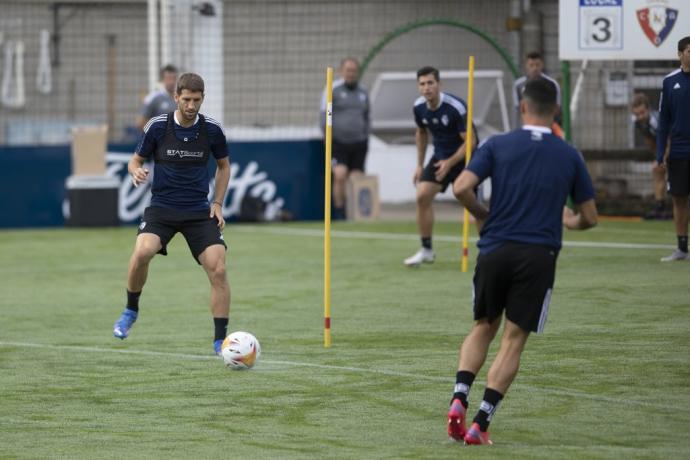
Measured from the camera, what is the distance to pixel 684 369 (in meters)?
9.50

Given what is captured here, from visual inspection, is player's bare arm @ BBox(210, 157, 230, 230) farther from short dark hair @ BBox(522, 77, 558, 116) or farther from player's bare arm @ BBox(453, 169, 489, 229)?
short dark hair @ BBox(522, 77, 558, 116)

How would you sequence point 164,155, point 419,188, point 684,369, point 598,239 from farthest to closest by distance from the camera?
point 598,239 → point 419,188 → point 164,155 → point 684,369

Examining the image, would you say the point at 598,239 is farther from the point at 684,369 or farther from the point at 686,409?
the point at 686,409

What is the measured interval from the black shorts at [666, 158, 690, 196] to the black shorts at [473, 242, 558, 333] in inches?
310

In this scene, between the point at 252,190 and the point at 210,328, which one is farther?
the point at 252,190

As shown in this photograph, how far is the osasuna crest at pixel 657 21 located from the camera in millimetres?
18719

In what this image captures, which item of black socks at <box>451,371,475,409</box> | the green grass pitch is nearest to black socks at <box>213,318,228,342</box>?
the green grass pitch

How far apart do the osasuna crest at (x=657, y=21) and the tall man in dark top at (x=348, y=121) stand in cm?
443

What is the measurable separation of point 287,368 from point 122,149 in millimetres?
12951

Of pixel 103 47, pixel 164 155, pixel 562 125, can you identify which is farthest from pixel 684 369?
pixel 103 47

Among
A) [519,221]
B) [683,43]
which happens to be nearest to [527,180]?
[519,221]

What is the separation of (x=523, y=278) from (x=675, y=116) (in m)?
8.02

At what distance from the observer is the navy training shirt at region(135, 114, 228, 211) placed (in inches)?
409

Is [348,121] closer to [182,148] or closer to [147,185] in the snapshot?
[147,185]
